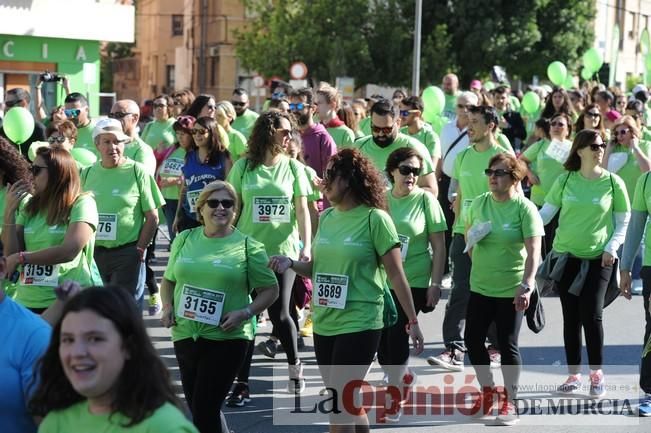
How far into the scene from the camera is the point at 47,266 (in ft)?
20.9

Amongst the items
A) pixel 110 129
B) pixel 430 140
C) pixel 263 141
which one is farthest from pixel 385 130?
pixel 110 129

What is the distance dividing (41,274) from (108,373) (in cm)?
325

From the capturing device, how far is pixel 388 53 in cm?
3941

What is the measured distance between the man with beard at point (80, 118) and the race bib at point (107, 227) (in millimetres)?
2889

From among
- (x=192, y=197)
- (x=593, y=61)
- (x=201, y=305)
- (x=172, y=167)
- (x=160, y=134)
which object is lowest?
(x=201, y=305)

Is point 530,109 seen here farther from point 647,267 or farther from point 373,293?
point 373,293

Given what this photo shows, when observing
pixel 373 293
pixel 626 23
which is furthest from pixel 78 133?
pixel 626 23

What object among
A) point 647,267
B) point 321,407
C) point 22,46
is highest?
point 22,46

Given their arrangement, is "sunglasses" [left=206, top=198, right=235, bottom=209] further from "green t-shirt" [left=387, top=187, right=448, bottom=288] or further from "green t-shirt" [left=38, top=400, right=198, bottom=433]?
"green t-shirt" [left=38, top=400, right=198, bottom=433]

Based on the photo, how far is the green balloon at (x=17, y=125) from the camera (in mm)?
12023

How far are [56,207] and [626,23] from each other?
57.9 m

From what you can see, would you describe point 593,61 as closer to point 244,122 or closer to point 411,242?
point 244,122

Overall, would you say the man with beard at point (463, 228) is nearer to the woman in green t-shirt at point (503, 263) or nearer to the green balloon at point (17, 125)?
the woman in green t-shirt at point (503, 263)

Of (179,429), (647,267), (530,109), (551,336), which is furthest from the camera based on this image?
(530,109)
